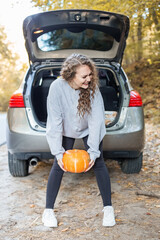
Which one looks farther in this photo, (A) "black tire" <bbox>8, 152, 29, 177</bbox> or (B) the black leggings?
(A) "black tire" <bbox>8, 152, 29, 177</bbox>

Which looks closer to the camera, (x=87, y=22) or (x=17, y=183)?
(x=87, y=22)

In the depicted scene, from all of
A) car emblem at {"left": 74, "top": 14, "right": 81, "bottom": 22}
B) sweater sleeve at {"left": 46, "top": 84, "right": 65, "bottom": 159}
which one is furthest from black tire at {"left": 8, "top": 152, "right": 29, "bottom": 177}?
car emblem at {"left": 74, "top": 14, "right": 81, "bottom": 22}

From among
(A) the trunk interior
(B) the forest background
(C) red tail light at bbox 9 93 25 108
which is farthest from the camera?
(B) the forest background

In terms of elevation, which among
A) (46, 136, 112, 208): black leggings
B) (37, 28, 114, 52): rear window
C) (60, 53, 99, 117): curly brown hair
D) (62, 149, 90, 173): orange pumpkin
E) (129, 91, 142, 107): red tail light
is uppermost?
(37, 28, 114, 52): rear window

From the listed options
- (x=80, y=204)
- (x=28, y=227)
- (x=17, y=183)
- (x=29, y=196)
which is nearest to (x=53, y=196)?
(x=28, y=227)

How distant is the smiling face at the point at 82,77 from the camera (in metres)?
2.49

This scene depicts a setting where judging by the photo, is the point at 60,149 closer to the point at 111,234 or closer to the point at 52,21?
the point at 111,234

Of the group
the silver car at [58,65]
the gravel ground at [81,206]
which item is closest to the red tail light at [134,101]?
the silver car at [58,65]

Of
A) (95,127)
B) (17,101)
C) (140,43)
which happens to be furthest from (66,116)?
(140,43)

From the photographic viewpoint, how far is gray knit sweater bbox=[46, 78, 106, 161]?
253 centimetres

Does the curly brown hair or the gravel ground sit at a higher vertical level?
the curly brown hair

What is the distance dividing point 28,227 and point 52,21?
2429 mm

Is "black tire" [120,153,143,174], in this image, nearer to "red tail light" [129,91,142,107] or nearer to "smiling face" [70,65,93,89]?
"red tail light" [129,91,142,107]

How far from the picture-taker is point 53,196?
2654 millimetres
